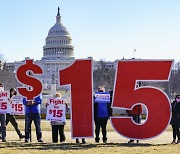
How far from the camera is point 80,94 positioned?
14.8 meters

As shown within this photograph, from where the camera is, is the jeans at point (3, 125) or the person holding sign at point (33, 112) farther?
the jeans at point (3, 125)

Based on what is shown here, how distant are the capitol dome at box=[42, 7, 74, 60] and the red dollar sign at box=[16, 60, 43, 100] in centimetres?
13416

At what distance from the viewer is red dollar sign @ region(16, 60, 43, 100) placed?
49.3 feet

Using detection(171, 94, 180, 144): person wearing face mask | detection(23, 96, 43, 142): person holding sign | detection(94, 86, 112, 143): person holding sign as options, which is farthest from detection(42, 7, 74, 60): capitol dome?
detection(94, 86, 112, 143): person holding sign

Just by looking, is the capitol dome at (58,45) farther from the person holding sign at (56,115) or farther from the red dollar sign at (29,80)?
the red dollar sign at (29,80)

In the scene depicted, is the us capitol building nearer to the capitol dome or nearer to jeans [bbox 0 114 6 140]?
the capitol dome

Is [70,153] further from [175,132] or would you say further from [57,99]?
[175,132]

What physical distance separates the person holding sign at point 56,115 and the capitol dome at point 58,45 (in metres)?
134

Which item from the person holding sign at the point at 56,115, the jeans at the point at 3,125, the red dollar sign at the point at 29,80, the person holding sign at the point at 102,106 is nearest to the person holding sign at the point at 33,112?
the red dollar sign at the point at 29,80

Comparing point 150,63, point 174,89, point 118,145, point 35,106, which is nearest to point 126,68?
point 150,63

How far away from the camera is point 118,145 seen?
47.2 feet

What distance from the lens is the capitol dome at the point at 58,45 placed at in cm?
15088

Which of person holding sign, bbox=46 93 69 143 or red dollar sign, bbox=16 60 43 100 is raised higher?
red dollar sign, bbox=16 60 43 100

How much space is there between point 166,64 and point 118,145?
119 inches
